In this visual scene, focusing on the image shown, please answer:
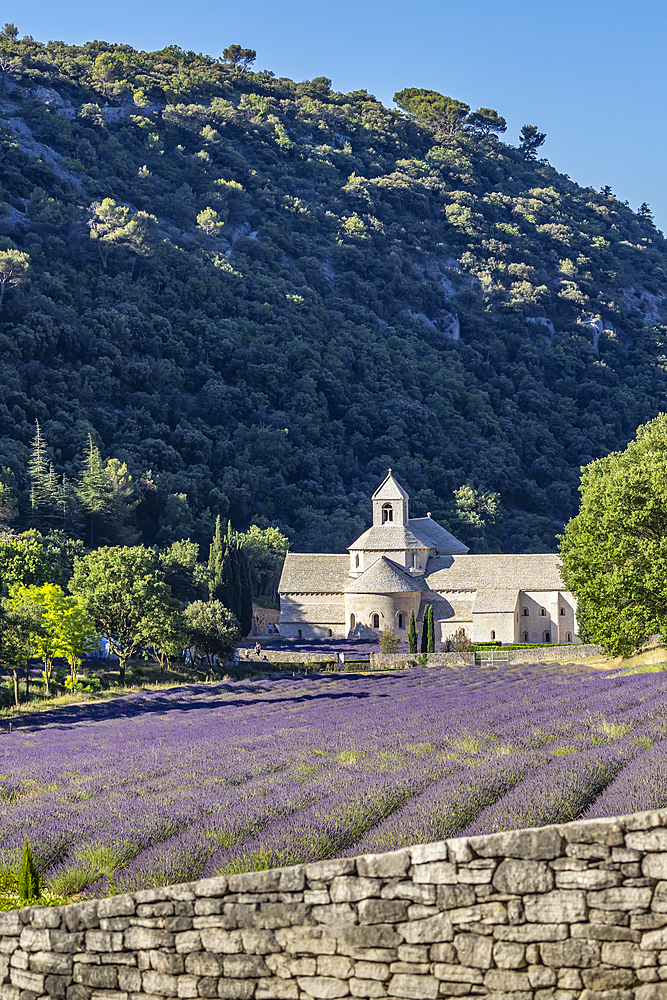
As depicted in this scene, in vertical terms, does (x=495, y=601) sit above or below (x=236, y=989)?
above

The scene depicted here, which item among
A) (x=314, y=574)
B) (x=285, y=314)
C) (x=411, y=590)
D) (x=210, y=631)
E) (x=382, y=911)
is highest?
(x=285, y=314)

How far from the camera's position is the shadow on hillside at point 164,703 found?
29.5 metres

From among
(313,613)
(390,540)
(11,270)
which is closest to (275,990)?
(313,613)

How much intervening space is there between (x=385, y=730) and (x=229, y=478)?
75088 millimetres

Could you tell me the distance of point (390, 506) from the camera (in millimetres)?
69938

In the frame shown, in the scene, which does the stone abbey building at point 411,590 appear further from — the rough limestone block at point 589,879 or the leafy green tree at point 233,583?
the rough limestone block at point 589,879

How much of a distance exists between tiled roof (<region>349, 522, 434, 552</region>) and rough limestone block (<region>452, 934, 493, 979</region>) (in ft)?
194

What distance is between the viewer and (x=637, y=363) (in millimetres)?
144625

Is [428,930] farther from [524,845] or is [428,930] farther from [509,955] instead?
[524,845]

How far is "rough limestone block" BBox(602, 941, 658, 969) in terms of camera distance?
7965 millimetres

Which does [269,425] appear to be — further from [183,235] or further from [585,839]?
[585,839]

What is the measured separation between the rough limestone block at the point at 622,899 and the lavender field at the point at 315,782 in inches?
34.8

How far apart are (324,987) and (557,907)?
245 centimetres

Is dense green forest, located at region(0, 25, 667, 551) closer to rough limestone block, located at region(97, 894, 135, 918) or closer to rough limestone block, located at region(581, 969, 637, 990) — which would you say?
rough limestone block, located at region(97, 894, 135, 918)
